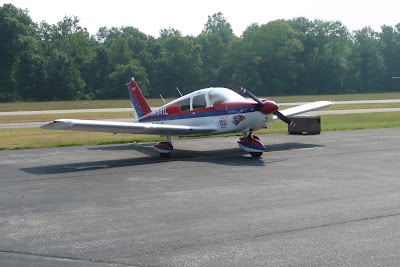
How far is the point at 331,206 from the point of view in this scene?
10.2m

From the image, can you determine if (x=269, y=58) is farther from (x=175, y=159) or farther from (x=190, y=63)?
(x=175, y=159)

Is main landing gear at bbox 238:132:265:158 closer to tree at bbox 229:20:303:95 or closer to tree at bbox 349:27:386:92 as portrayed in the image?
tree at bbox 229:20:303:95

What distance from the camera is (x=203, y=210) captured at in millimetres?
10117

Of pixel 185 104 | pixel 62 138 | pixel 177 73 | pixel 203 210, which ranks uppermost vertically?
pixel 177 73

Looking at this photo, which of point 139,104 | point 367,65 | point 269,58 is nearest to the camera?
point 139,104

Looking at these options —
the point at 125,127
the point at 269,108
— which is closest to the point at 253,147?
the point at 269,108

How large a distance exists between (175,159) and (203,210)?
7.79 meters

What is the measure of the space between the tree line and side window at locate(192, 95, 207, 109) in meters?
58.7

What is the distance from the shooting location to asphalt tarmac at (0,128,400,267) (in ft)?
24.6

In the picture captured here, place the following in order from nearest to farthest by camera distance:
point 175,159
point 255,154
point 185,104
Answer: point 255,154, point 175,159, point 185,104

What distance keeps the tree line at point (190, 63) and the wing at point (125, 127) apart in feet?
196

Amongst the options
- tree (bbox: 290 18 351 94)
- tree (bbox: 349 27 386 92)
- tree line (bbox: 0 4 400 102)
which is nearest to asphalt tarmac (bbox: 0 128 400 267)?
tree line (bbox: 0 4 400 102)

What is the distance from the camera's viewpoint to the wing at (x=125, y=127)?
15.5 metres

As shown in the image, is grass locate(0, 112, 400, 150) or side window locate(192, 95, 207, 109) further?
grass locate(0, 112, 400, 150)
